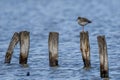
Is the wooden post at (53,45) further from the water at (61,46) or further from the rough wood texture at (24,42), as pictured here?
the rough wood texture at (24,42)

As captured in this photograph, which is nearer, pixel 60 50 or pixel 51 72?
pixel 51 72

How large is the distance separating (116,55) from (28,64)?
6.15 meters

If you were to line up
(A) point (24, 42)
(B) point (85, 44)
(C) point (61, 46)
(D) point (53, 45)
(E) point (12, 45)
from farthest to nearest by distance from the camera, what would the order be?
(C) point (61, 46), (E) point (12, 45), (A) point (24, 42), (D) point (53, 45), (B) point (85, 44)

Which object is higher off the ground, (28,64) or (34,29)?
(34,29)

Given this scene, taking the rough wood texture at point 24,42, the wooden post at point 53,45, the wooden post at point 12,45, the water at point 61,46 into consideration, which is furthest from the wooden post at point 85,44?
the wooden post at point 12,45

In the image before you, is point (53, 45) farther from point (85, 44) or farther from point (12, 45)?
point (12, 45)

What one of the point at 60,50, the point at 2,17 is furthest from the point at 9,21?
the point at 60,50

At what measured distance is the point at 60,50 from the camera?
130ft

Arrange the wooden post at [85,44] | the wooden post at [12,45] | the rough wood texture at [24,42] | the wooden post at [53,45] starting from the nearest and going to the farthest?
the wooden post at [85,44] < the wooden post at [53,45] < the rough wood texture at [24,42] < the wooden post at [12,45]

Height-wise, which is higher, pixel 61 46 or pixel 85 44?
pixel 61 46

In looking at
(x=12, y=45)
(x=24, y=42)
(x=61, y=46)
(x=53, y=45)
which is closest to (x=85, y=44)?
(x=53, y=45)

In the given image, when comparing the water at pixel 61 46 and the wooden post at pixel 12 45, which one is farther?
the wooden post at pixel 12 45

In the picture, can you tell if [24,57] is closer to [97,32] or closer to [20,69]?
[20,69]

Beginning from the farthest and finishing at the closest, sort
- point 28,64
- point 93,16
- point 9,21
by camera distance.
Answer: point 93,16, point 9,21, point 28,64
